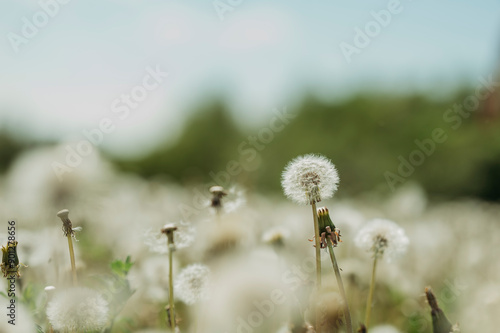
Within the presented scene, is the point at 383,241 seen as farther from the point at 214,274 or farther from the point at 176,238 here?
the point at 176,238

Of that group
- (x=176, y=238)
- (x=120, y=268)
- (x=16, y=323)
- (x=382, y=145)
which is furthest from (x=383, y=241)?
(x=382, y=145)

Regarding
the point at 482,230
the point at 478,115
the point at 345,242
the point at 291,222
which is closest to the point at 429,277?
the point at 345,242

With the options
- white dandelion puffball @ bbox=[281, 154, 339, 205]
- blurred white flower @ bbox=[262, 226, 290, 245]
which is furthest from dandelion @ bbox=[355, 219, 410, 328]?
blurred white flower @ bbox=[262, 226, 290, 245]

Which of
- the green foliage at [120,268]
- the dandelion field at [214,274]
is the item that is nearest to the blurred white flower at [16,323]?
the dandelion field at [214,274]

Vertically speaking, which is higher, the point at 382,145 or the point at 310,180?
the point at 382,145

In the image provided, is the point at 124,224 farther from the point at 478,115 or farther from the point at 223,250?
the point at 478,115

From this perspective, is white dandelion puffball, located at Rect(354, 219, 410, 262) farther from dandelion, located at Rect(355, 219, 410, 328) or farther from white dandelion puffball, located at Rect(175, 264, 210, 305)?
white dandelion puffball, located at Rect(175, 264, 210, 305)
